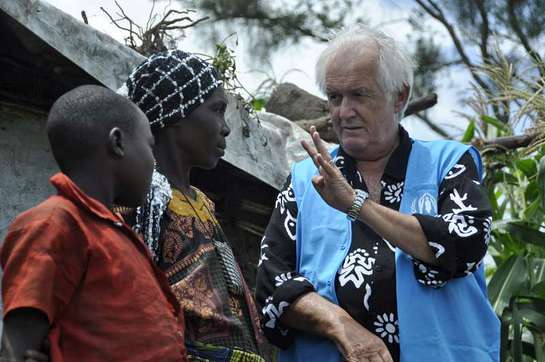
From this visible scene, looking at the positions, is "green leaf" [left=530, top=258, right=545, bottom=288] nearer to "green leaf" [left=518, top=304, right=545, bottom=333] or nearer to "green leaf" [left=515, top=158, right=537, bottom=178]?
"green leaf" [left=518, top=304, right=545, bottom=333]

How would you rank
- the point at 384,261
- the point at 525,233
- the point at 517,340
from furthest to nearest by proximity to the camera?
1. the point at 525,233
2. the point at 517,340
3. the point at 384,261

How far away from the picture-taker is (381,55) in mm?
3605

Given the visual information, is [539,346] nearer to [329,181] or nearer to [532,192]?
[532,192]

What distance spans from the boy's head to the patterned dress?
1.22ft

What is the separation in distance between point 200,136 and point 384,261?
2.33ft

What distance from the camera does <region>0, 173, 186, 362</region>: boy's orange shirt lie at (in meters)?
2.31

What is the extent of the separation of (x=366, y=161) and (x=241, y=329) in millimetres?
905

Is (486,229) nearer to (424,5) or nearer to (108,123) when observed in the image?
(108,123)

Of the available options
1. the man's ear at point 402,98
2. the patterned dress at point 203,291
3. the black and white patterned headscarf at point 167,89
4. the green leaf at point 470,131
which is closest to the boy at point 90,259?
the patterned dress at point 203,291

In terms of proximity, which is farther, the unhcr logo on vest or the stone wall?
the stone wall

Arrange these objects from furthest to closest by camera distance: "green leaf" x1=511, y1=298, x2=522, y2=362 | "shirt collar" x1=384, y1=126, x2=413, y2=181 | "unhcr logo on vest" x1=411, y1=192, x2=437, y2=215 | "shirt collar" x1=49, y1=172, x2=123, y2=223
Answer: "green leaf" x1=511, y1=298, x2=522, y2=362
"shirt collar" x1=384, y1=126, x2=413, y2=181
"unhcr logo on vest" x1=411, y1=192, x2=437, y2=215
"shirt collar" x1=49, y1=172, x2=123, y2=223

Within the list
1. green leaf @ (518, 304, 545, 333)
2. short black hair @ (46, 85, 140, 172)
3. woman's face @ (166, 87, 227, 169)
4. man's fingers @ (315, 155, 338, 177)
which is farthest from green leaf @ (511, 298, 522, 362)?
short black hair @ (46, 85, 140, 172)

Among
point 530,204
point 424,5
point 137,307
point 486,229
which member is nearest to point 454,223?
point 486,229

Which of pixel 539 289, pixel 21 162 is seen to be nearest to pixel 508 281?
pixel 539 289
